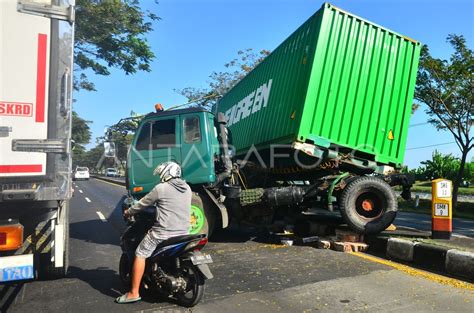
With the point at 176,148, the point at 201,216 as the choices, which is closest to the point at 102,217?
the point at 176,148

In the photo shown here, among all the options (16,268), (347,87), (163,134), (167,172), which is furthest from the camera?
(163,134)

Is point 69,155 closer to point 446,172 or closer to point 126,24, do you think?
point 126,24

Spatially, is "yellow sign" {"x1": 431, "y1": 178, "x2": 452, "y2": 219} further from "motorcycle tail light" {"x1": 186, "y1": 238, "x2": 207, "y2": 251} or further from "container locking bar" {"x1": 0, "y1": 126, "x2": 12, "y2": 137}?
"container locking bar" {"x1": 0, "y1": 126, "x2": 12, "y2": 137}

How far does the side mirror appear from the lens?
7.14 meters

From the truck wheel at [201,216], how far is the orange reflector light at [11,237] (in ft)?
11.2

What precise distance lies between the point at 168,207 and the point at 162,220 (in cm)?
14

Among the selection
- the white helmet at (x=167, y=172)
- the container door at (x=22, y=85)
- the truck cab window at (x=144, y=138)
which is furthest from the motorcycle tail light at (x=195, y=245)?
the truck cab window at (x=144, y=138)

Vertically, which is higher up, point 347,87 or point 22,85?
point 347,87

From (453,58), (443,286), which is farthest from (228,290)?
(453,58)

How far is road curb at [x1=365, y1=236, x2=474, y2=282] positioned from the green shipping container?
5.36 feet

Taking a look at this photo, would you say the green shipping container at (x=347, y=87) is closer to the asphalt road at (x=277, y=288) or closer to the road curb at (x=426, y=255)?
the road curb at (x=426, y=255)

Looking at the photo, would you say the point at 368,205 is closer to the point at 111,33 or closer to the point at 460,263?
the point at 460,263

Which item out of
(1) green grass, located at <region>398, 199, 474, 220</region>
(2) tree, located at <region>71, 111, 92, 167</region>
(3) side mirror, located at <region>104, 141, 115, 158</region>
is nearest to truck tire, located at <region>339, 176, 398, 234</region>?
(3) side mirror, located at <region>104, 141, 115, 158</region>

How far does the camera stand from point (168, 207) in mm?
4387
